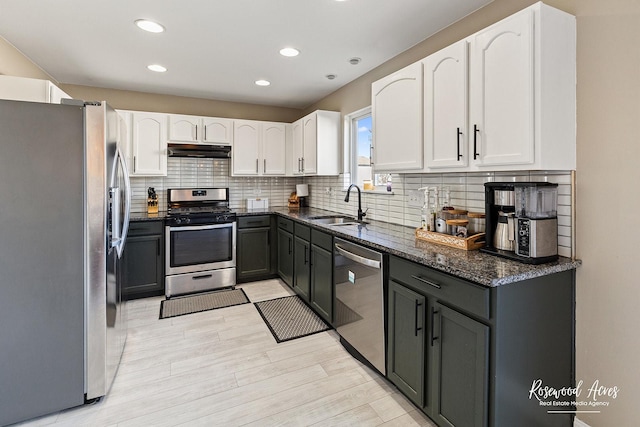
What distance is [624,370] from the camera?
5.03ft

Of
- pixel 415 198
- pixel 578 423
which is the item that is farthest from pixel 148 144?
pixel 578 423

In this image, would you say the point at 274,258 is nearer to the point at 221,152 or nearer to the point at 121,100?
the point at 221,152

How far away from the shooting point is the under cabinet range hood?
4.03 metres

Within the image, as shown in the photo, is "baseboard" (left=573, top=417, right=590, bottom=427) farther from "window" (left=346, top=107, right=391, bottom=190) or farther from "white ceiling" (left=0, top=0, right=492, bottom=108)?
"white ceiling" (left=0, top=0, right=492, bottom=108)

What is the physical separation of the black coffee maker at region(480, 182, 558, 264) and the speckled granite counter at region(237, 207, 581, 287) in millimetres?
59

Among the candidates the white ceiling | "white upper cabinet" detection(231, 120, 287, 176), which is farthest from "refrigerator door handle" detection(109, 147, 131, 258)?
"white upper cabinet" detection(231, 120, 287, 176)

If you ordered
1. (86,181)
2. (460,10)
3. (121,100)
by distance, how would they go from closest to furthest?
1. (86,181)
2. (460,10)
3. (121,100)

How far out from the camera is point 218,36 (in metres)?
2.61

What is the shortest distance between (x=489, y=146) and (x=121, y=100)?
421 cm

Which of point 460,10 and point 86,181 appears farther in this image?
point 460,10

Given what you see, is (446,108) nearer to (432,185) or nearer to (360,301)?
(432,185)

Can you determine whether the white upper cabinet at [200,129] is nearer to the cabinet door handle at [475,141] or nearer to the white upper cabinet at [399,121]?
the white upper cabinet at [399,121]

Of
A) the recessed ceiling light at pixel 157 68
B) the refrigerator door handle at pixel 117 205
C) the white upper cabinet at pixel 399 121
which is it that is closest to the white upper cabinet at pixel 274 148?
the recessed ceiling light at pixel 157 68

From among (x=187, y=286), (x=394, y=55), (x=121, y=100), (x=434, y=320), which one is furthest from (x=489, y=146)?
(x=121, y=100)
